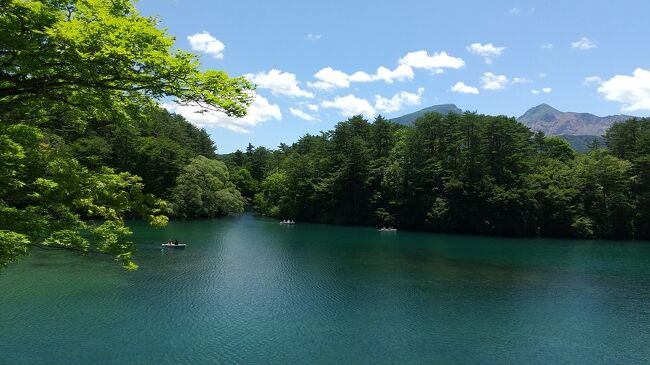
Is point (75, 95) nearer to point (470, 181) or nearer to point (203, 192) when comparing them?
point (470, 181)

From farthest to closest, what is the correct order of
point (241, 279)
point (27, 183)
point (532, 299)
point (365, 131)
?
point (365, 131)
point (241, 279)
point (532, 299)
point (27, 183)

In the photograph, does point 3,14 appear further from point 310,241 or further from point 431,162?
point 431,162

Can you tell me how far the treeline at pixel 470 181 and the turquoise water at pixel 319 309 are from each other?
20161mm

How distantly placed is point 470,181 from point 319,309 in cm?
4122

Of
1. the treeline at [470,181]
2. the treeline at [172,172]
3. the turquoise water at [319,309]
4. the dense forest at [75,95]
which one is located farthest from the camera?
the treeline at [172,172]

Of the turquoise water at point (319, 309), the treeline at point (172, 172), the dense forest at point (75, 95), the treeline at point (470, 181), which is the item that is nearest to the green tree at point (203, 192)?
the treeline at point (172, 172)

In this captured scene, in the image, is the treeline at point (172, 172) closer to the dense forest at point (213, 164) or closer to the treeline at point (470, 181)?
the dense forest at point (213, 164)

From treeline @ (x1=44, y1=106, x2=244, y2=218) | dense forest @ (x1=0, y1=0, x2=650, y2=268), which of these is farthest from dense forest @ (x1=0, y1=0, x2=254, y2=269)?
treeline @ (x1=44, y1=106, x2=244, y2=218)

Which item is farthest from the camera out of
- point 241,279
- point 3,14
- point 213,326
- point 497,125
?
point 497,125

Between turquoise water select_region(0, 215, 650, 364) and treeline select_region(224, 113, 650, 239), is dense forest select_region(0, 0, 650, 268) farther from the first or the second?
turquoise water select_region(0, 215, 650, 364)

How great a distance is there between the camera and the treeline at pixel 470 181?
173ft

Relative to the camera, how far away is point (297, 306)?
770 inches

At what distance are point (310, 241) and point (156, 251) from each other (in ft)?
50.2

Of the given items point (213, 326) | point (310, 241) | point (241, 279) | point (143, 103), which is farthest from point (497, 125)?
point (143, 103)
